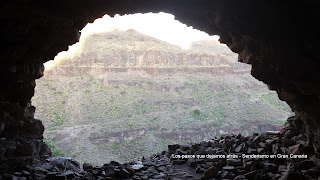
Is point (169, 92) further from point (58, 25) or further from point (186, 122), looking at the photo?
point (58, 25)

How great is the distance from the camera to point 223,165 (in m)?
7.04

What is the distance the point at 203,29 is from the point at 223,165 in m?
3.64

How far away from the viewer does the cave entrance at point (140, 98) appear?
2941cm

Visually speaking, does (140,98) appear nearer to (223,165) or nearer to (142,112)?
(142,112)

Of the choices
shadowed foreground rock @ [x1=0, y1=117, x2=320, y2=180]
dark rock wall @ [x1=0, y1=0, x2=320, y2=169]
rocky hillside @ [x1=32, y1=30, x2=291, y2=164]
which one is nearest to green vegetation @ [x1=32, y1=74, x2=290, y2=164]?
rocky hillside @ [x1=32, y1=30, x2=291, y2=164]

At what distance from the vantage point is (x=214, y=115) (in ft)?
121

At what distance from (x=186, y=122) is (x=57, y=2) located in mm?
31233

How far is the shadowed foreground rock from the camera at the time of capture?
19.2ft

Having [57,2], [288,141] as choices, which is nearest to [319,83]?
[288,141]

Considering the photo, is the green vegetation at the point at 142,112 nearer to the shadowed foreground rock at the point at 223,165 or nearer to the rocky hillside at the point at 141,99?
the rocky hillside at the point at 141,99

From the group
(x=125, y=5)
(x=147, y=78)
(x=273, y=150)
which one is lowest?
(x=273, y=150)

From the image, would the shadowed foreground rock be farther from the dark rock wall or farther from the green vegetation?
the green vegetation

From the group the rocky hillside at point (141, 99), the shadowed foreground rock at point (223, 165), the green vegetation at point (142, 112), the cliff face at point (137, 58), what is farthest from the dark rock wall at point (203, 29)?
the cliff face at point (137, 58)

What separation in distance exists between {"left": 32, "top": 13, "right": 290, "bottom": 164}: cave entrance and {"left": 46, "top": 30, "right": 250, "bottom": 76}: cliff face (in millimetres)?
164
